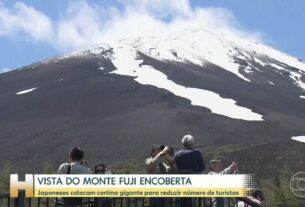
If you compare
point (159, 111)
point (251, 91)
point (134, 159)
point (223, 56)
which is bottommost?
point (134, 159)

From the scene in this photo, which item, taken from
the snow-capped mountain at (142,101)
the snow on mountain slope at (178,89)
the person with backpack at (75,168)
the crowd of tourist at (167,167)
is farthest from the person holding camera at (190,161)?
the snow on mountain slope at (178,89)

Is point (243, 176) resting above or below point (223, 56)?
below

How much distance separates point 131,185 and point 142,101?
368ft

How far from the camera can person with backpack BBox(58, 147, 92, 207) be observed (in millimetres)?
9000

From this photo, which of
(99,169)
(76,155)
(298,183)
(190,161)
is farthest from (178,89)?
(76,155)

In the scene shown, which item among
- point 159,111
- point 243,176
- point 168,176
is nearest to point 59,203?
point 168,176

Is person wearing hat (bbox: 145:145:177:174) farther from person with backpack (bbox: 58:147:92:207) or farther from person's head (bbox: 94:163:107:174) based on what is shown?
person with backpack (bbox: 58:147:92:207)

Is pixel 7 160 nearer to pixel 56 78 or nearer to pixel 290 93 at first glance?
pixel 56 78

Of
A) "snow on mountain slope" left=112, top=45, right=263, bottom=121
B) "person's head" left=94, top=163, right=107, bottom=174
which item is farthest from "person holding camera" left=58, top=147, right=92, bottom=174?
"snow on mountain slope" left=112, top=45, right=263, bottom=121

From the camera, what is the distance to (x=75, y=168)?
928 centimetres

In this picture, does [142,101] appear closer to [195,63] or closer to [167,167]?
[195,63]

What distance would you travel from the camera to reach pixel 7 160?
90.8 metres

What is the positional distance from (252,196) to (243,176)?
785 mm

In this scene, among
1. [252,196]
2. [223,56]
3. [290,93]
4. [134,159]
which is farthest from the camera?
[223,56]
